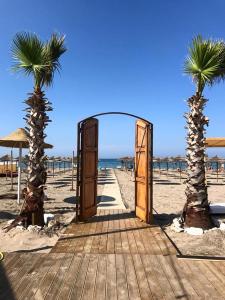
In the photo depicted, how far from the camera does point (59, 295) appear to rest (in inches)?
160

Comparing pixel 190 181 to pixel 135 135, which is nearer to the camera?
pixel 190 181

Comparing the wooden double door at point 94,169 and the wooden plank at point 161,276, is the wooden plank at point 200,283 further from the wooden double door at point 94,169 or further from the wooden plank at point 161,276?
the wooden double door at point 94,169

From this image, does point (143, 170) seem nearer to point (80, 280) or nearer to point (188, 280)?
point (188, 280)

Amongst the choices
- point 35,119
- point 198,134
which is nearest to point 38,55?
point 35,119

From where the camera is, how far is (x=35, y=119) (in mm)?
8242

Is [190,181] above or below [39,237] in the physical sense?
above

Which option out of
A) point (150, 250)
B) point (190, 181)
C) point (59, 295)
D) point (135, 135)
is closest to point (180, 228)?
point (190, 181)

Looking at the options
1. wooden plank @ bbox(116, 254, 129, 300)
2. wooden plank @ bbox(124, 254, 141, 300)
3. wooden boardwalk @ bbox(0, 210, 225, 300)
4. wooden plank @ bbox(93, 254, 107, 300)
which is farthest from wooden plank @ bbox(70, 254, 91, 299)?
wooden plank @ bbox(124, 254, 141, 300)

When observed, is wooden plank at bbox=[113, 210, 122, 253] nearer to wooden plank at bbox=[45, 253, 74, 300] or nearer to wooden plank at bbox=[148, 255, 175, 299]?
wooden plank at bbox=[148, 255, 175, 299]

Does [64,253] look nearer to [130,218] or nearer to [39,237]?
[39,237]

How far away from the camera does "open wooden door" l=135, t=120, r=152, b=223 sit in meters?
8.93

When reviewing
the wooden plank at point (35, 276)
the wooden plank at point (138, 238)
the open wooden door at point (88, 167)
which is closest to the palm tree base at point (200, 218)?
the wooden plank at point (138, 238)

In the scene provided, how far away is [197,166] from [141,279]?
4382 mm

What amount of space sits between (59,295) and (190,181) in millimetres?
5259
